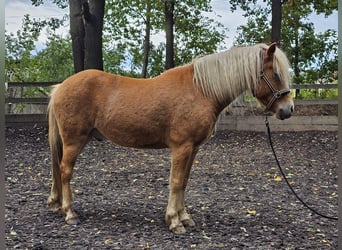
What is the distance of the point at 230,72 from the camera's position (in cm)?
249

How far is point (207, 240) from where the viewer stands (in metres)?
2.38

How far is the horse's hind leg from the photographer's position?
2.63 meters

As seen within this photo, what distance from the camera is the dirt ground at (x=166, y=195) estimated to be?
239 cm

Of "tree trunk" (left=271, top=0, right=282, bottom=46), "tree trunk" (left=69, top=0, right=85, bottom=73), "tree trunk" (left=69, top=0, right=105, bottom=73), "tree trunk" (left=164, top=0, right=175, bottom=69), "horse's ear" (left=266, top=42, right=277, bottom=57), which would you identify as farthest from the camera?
"tree trunk" (left=164, top=0, right=175, bottom=69)

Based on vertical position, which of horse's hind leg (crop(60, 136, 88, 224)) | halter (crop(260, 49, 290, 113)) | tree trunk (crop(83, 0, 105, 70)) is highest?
tree trunk (crop(83, 0, 105, 70))

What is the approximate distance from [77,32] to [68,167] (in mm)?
4422

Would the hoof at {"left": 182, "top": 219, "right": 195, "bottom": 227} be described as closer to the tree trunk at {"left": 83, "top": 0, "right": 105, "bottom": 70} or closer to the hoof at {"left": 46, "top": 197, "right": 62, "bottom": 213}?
the hoof at {"left": 46, "top": 197, "right": 62, "bottom": 213}

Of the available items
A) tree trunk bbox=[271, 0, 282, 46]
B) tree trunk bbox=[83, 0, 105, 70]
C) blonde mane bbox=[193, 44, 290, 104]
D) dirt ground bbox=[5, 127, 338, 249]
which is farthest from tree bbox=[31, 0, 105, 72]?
blonde mane bbox=[193, 44, 290, 104]

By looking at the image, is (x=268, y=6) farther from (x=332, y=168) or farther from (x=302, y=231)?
(x=302, y=231)

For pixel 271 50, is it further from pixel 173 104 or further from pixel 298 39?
pixel 298 39

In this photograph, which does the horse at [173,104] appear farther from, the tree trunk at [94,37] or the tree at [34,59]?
the tree at [34,59]

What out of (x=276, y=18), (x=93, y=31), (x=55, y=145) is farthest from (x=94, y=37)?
(x=55, y=145)

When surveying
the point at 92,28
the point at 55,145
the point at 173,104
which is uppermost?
the point at 92,28

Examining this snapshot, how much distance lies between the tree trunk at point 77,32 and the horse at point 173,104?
13.5 ft
